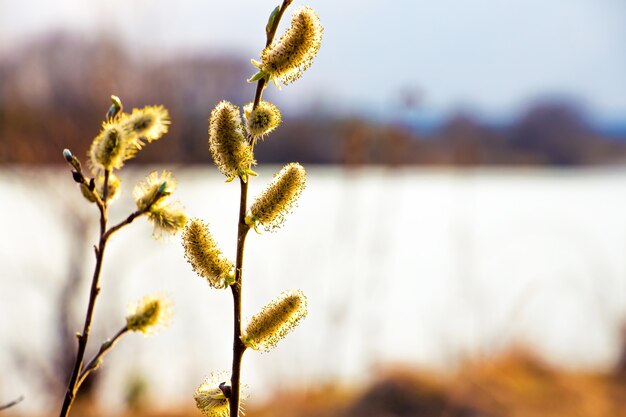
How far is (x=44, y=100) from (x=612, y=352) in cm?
338

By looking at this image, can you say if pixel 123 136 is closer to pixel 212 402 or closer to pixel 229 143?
pixel 229 143

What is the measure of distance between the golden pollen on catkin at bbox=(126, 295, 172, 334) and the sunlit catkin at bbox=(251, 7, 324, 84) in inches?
7.0

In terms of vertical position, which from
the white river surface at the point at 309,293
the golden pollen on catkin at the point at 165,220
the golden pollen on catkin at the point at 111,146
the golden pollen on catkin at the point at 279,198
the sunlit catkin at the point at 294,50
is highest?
the sunlit catkin at the point at 294,50

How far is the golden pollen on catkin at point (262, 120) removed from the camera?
509 mm

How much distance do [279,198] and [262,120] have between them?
0.20ft

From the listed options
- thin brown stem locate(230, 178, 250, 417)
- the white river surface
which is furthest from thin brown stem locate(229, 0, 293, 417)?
the white river surface

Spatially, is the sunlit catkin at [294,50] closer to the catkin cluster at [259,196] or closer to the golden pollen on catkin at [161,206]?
the catkin cluster at [259,196]

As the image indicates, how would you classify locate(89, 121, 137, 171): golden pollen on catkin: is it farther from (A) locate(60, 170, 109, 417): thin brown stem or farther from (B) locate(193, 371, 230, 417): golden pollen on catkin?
(B) locate(193, 371, 230, 417): golden pollen on catkin

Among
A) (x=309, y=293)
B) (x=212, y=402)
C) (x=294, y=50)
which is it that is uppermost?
(x=294, y=50)

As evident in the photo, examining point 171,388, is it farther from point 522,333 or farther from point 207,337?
point 522,333

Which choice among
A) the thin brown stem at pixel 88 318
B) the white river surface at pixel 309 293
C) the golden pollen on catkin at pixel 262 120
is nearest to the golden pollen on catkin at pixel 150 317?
the thin brown stem at pixel 88 318

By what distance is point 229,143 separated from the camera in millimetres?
506

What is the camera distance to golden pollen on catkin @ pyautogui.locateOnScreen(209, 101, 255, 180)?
1.62 ft

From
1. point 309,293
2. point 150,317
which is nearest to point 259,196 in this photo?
point 150,317
